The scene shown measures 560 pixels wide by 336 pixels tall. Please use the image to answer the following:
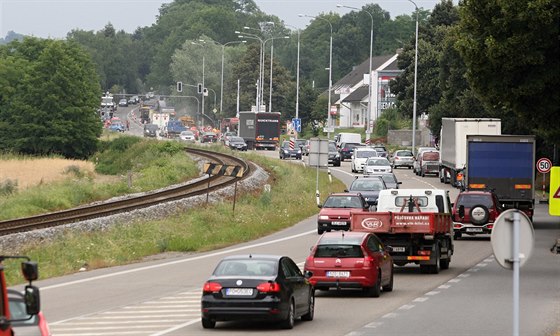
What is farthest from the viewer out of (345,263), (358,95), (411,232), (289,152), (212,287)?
(358,95)

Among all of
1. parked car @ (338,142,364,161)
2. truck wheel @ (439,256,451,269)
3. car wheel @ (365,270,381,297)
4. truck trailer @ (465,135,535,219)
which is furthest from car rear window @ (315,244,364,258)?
parked car @ (338,142,364,161)

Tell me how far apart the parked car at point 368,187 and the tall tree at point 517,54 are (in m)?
13.3

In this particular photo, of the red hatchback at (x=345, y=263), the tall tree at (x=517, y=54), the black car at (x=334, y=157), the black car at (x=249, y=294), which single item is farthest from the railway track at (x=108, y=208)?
the black car at (x=334, y=157)

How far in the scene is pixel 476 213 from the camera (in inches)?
1743

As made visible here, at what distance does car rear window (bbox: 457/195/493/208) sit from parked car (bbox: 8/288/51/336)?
33.9m

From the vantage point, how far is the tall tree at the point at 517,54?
3581cm

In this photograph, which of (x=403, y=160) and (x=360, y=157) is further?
(x=403, y=160)

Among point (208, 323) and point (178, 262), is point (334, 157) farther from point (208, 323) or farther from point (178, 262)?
point (208, 323)

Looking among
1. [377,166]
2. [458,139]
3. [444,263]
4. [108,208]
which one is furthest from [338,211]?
[377,166]

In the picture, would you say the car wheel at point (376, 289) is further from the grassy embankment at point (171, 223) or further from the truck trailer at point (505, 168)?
the truck trailer at point (505, 168)

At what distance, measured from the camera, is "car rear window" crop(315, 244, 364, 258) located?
26359 millimetres

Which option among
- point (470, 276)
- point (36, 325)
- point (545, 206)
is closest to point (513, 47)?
point (470, 276)

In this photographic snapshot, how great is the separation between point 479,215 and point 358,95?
460 feet

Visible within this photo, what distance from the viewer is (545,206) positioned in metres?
65.3
